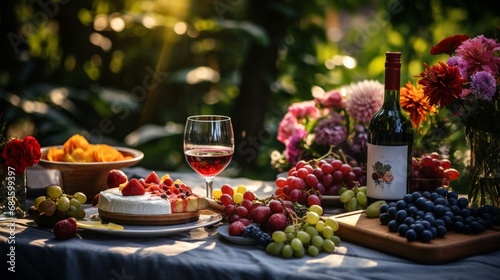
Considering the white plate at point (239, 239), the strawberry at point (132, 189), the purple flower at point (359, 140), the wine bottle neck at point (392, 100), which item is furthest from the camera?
the purple flower at point (359, 140)

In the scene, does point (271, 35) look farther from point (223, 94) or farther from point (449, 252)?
point (449, 252)

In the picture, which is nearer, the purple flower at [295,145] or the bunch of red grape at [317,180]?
the bunch of red grape at [317,180]

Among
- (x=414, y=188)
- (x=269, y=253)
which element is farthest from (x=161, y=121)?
(x=269, y=253)

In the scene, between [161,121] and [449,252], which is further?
[161,121]

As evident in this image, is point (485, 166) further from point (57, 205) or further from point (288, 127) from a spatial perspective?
point (57, 205)

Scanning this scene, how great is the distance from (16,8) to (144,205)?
3803mm

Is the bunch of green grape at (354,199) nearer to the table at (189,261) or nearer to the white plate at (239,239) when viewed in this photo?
the table at (189,261)

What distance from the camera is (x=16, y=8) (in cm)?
520

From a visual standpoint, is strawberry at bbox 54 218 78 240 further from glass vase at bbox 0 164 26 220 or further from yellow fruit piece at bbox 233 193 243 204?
yellow fruit piece at bbox 233 193 243 204

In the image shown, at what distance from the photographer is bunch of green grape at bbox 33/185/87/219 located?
1.95 metres

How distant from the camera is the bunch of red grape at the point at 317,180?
211 cm

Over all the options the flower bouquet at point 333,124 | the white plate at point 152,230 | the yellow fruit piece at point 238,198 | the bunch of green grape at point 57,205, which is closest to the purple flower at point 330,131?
the flower bouquet at point 333,124

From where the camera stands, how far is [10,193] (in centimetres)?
210

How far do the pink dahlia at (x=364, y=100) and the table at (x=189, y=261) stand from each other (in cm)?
81
